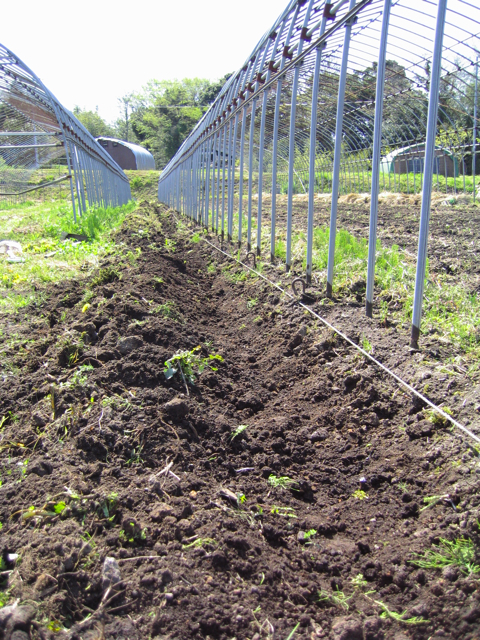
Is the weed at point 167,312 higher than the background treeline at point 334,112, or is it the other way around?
the background treeline at point 334,112

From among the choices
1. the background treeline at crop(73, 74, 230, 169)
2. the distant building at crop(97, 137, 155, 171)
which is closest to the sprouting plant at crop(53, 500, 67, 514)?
the distant building at crop(97, 137, 155, 171)

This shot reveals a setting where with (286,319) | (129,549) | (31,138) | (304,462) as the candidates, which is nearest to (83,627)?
(129,549)

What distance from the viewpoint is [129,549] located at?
1.54m

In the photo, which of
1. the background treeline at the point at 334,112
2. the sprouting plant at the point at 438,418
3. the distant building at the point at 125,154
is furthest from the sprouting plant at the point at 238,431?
the distant building at the point at 125,154

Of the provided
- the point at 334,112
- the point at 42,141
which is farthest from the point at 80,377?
the point at 42,141

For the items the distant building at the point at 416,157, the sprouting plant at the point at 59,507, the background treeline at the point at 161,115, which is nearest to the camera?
the sprouting plant at the point at 59,507

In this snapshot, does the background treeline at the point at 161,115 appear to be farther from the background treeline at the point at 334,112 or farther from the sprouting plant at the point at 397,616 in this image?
the sprouting plant at the point at 397,616

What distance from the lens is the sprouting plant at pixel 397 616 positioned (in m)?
1.33

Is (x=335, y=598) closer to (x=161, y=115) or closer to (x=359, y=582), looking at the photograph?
(x=359, y=582)

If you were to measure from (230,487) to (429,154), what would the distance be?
2.01m

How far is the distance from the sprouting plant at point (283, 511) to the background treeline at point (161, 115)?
191ft

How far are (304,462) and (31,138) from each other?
60.1 ft

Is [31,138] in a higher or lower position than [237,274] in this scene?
higher

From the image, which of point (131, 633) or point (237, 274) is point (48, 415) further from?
point (237, 274)
